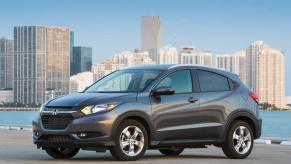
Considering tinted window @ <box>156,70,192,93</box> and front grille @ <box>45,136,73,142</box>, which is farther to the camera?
tinted window @ <box>156,70,192,93</box>

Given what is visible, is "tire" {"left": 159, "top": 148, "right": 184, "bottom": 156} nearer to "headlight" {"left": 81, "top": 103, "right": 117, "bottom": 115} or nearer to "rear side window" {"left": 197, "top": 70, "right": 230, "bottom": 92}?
"rear side window" {"left": 197, "top": 70, "right": 230, "bottom": 92}

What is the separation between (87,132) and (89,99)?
0.56m

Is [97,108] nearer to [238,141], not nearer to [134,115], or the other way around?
[134,115]

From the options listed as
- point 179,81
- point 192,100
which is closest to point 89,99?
point 179,81

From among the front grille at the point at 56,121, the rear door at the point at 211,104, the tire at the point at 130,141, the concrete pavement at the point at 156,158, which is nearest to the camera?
the front grille at the point at 56,121

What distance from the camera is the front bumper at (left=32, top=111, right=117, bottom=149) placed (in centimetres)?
1382

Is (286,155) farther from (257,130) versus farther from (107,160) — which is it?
(107,160)

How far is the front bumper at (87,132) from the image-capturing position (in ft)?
45.3

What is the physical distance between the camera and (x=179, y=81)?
50.0 ft

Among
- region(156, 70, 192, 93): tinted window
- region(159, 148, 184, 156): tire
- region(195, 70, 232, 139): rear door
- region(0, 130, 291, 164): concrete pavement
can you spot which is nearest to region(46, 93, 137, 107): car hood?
region(156, 70, 192, 93): tinted window

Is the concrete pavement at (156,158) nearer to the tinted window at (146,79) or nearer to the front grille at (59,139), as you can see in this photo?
the front grille at (59,139)

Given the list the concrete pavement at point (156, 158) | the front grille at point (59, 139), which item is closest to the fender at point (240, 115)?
the concrete pavement at point (156, 158)

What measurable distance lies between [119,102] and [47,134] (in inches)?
51.3

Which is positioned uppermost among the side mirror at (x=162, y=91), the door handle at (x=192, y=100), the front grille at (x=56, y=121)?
the side mirror at (x=162, y=91)
